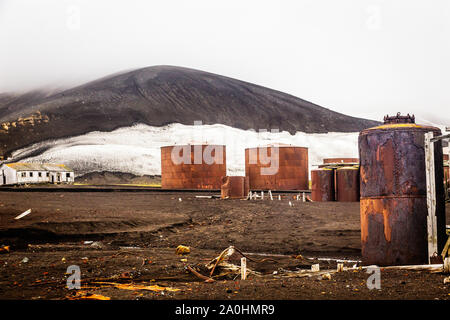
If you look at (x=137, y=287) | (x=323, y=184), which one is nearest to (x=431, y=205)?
(x=137, y=287)

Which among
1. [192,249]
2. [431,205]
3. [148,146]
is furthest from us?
[148,146]

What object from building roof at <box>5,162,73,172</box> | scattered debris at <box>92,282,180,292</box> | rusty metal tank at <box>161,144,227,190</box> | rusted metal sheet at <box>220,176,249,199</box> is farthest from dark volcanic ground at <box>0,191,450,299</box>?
building roof at <box>5,162,73,172</box>

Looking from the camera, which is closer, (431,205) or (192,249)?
(431,205)

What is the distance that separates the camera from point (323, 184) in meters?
18.1

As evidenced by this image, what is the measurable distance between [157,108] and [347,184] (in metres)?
70.3

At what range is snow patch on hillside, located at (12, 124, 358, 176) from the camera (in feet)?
167

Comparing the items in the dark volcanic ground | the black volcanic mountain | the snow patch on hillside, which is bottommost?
the dark volcanic ground

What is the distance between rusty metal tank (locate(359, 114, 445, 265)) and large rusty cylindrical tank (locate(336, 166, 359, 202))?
8.41m

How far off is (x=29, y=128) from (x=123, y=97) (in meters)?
23.0

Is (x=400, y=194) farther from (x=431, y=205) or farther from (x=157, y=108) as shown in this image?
(x=157, y=108)

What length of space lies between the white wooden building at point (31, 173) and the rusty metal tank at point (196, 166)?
13.1 meters

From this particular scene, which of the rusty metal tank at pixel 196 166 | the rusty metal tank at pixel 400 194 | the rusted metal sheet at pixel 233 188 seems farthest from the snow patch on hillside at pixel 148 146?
the rusty metal tank at pixel 400 194

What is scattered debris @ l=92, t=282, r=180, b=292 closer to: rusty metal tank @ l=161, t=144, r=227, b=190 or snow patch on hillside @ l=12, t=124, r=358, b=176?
rusty metal tank @ l=161, t=144, r=227, b=190
